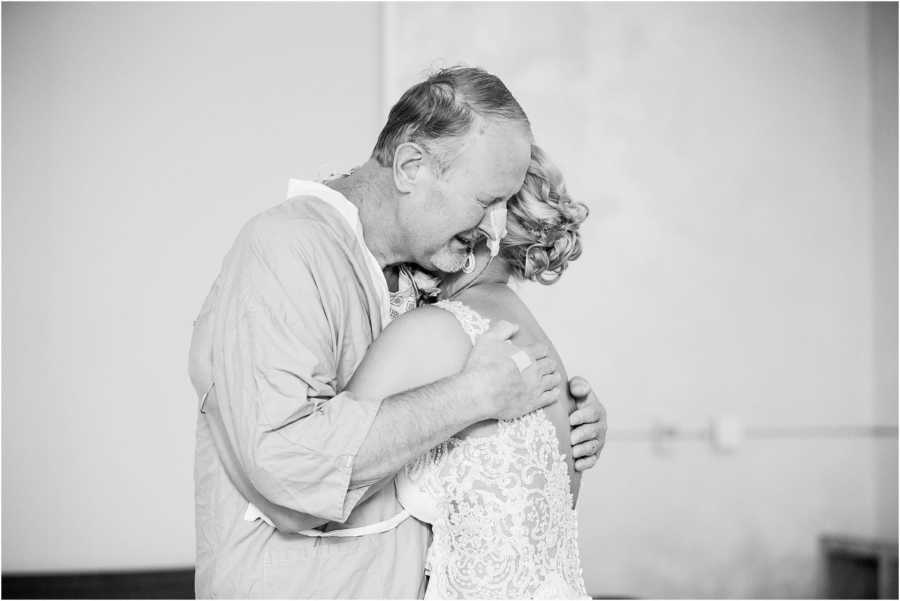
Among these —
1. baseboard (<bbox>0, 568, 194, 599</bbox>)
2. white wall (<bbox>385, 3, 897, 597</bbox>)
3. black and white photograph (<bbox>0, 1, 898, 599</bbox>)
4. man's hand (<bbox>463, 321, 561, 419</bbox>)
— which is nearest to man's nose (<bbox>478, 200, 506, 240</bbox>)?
man's hand (<bbox>463, 321, 561, 419</bbox>)

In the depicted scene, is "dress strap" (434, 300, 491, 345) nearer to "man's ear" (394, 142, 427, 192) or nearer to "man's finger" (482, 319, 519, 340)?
"man's finger" (482, 319, 519, 340)

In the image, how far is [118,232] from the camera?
4164 mm

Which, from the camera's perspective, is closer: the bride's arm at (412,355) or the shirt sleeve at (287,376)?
the shirt sleeve at (287,376)

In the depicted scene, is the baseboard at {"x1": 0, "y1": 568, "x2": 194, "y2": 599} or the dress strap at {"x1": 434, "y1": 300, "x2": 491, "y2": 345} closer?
the dress strap at {"x1": 434, "y1": 300, "x2": 491, "y2": 345}

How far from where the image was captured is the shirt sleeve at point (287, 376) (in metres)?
1.53

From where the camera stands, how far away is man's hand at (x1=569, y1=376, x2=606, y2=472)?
1.93 meters

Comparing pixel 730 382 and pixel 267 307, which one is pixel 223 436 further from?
pixel 730 382

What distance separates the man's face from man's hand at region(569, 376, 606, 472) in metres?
0.36

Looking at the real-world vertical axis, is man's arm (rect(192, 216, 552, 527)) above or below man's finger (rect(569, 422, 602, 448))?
above

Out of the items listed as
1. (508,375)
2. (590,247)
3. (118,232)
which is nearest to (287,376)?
(508,375)

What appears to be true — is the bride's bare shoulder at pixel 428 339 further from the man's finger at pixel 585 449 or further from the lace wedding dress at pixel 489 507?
the man's finger at pixel 585 449

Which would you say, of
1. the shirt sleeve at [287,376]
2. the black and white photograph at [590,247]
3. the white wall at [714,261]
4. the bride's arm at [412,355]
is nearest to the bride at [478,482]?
the bride's arm at [412,355]

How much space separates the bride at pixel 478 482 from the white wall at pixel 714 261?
2541 mm

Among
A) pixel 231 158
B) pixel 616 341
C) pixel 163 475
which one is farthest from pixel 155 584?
pixel 616 341
